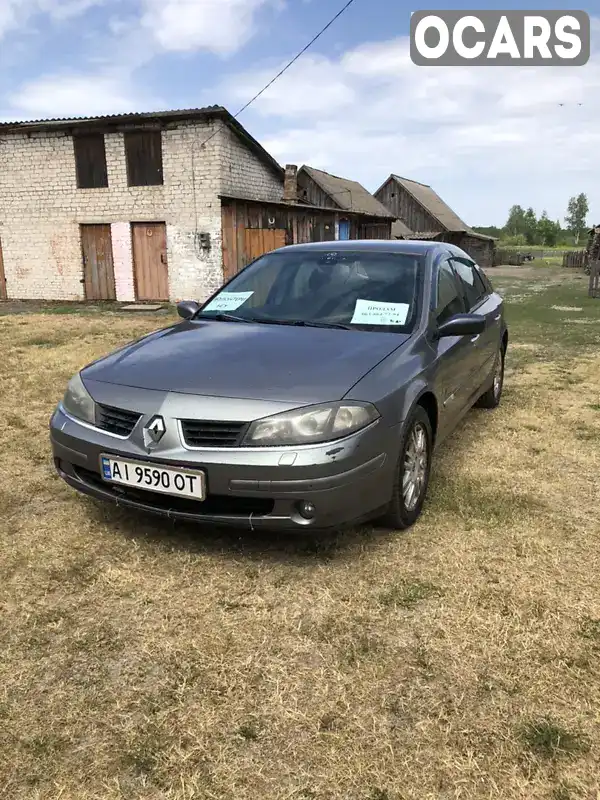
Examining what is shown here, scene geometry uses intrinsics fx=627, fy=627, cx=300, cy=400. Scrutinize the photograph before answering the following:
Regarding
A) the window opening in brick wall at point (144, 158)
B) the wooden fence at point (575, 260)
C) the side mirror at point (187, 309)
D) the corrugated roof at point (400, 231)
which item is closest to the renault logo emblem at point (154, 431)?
the side mirror at point (187, 309)

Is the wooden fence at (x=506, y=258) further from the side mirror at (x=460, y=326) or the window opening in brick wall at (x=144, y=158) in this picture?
the side mirror at (x=460, y=326)

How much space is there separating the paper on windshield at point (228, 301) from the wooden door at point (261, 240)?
43.0 feet

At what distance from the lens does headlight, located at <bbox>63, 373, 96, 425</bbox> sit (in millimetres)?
3047

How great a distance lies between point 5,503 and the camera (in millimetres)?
3670

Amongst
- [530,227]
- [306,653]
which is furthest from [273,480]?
[530,227]

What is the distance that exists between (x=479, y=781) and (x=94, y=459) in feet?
6.72

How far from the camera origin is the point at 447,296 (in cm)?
410

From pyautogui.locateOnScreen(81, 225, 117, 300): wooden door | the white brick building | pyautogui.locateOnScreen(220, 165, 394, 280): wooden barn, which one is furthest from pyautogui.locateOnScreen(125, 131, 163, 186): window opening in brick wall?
pyautogui.locateOnScreen(220, 165, 394, 280): wooden barn

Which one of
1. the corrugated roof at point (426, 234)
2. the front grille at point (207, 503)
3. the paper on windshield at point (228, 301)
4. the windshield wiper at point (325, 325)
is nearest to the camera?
the front grille at point (207, 503)

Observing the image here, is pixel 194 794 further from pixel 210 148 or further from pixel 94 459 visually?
pixel 210 148

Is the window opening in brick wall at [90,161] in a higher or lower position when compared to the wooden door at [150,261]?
higher

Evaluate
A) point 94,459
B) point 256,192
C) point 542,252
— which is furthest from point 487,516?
point 542,252

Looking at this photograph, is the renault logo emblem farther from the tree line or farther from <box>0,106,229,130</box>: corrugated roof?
the tree line

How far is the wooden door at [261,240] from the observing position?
675 inches
